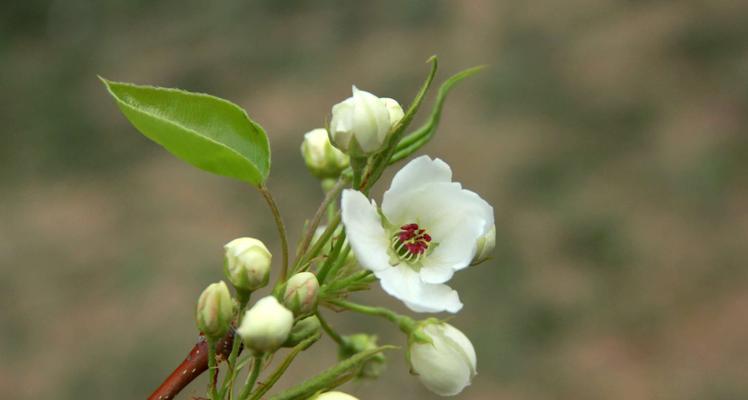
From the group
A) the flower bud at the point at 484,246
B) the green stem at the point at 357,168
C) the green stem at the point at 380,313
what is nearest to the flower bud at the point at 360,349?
the green stem at the point at 380,313

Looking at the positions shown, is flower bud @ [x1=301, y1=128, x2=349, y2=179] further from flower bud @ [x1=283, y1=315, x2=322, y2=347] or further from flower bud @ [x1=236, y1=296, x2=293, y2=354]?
flower bud @ [x1=236, y1=296, x2=293, y2=354]

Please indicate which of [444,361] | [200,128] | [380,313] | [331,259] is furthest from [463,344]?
[200,128]

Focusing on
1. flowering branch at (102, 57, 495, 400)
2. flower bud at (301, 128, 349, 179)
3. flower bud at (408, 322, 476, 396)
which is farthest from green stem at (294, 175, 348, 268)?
flower bud at (301, 128, 349, 179)

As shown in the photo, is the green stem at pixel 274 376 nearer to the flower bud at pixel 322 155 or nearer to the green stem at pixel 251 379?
the green stem at pixel 251 379

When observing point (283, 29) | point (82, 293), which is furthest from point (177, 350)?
point (283, 29)

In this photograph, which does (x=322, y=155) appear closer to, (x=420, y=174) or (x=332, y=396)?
(x=420, y=174)
